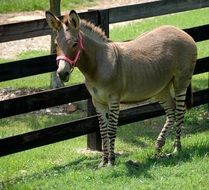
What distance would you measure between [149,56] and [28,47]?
980 cm

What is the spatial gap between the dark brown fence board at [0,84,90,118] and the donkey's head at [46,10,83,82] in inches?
39.7

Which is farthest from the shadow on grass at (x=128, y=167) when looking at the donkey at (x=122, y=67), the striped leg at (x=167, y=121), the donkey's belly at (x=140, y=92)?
the donkey's belly at (x=140, y=92)

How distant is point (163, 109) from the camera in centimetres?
956

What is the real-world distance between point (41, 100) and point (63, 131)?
23.2 inches

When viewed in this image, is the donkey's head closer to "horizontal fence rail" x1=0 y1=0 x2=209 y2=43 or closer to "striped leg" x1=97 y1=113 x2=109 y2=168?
"striped leg" x1=97 y1=113 x2=109 y2=168

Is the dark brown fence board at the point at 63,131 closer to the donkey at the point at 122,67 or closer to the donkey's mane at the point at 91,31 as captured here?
the donkey at the point at 122,67

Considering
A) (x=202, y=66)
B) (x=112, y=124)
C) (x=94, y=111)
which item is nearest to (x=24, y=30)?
(x=94, y=111)

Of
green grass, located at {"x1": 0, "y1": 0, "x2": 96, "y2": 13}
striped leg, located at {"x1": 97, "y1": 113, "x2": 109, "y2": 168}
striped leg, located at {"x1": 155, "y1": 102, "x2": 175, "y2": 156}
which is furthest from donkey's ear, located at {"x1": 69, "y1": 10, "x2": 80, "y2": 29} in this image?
green grass, located at {"x1": 0, "y1": 0, "x2": 96, "y2": 13}

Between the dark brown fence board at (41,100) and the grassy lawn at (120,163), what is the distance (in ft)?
2.89

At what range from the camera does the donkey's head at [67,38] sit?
281 inches

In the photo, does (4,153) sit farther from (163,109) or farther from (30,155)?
(163,109)

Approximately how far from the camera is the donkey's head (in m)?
7.13

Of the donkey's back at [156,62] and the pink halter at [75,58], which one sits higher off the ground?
the pink halter at [75,58]

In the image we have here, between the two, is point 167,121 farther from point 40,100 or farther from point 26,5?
point 26,5
